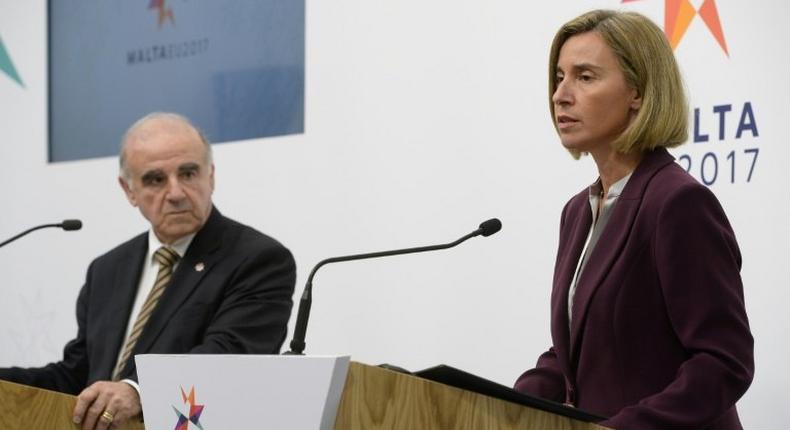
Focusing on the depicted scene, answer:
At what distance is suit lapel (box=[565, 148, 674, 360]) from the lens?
2.63m

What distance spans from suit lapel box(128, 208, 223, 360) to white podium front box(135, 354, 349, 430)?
51.5 inches

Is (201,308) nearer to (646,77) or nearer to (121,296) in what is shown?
(121,296)

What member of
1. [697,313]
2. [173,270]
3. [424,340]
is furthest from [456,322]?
[697,313]

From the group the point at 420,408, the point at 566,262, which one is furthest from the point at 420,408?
the point at 566,262

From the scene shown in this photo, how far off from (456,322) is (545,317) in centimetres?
40

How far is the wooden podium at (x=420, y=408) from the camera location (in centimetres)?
220

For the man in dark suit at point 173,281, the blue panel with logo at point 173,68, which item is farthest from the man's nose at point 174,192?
the blue panel with logo at point 173,68

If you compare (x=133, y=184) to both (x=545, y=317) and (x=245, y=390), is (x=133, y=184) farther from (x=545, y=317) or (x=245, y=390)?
(x=245, y=390)

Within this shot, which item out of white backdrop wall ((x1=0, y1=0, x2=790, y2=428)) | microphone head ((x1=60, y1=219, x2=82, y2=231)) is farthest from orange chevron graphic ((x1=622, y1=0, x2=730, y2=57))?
microphone head ((x1=60, y1=219, x2=82, y2=231))

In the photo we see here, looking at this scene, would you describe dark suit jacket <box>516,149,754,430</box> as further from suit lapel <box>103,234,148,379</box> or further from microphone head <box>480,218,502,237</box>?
suit lapel <box>103,234,148,379</box>

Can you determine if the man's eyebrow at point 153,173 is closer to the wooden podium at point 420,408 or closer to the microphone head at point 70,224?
the microphone head at point 70,224

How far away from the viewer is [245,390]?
228cm

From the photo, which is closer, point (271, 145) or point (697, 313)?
point (697, 313)

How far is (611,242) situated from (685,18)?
1313mm
